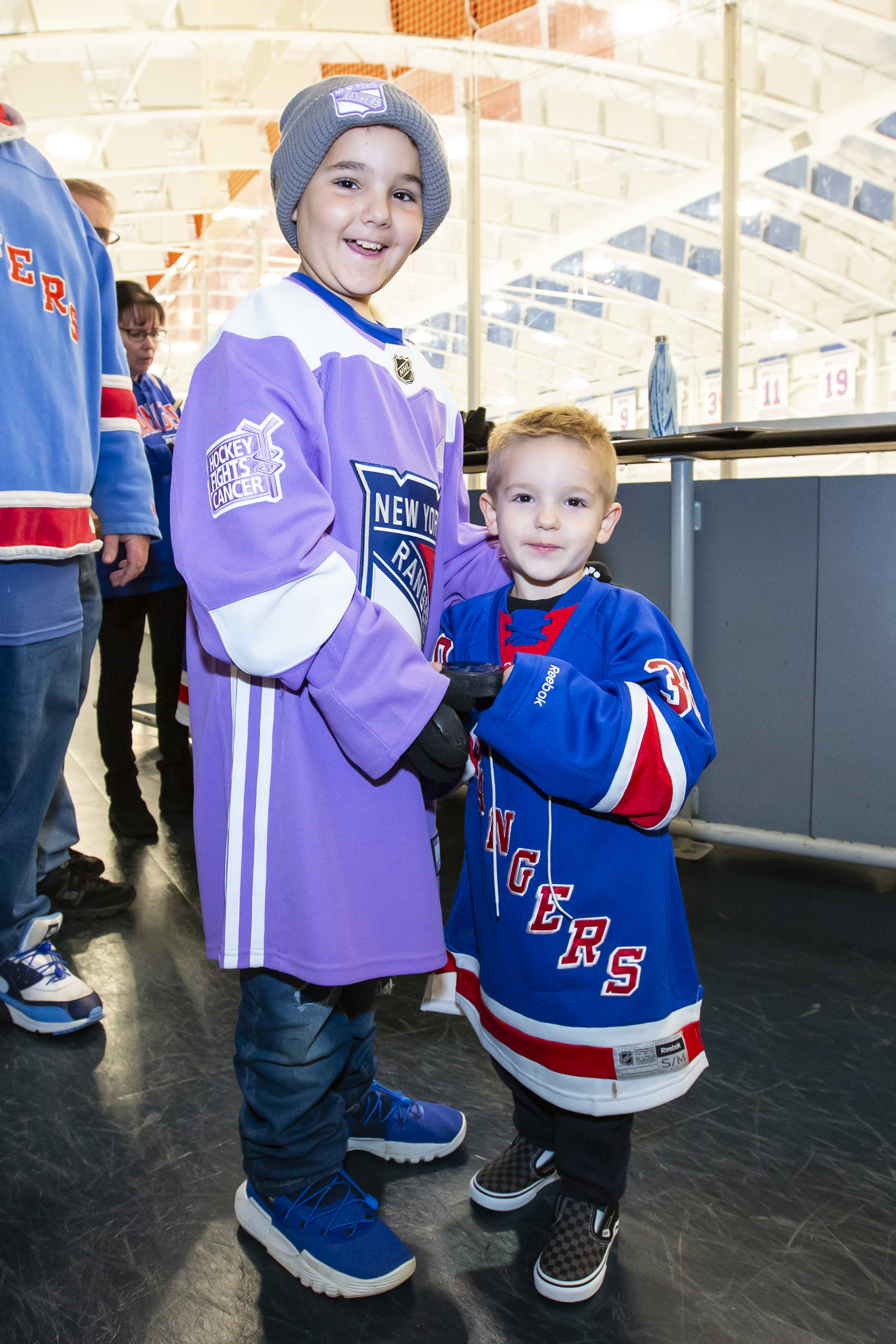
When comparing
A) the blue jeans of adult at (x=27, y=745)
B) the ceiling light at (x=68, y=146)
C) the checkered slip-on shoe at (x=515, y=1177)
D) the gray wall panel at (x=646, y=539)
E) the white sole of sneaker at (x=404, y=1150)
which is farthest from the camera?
the ceiling light at (x=68, y=146)

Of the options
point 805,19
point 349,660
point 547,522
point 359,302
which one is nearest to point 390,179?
point 359,302

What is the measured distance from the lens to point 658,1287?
3.40 feet

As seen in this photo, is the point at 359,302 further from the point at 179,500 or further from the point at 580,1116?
the point at 580,1116

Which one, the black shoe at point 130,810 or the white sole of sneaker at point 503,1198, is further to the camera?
the black shoe at point 130,810

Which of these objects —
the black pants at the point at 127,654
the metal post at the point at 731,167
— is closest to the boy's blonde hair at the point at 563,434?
the black pants at the point at 127,654

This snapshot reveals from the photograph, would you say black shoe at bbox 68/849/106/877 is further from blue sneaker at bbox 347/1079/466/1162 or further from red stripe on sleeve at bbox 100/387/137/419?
blue sneaker at bbox 347/1079/466/1162

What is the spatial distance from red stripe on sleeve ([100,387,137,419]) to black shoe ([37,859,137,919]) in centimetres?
104

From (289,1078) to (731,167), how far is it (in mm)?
3513

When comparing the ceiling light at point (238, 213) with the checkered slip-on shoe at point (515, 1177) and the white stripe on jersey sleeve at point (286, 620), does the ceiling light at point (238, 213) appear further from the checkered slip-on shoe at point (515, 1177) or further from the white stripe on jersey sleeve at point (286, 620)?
the checkered slip-on shoe at point (515, 1177)

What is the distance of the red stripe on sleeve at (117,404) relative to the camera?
1680mm

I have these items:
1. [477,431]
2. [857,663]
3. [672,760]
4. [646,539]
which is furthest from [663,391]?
[672,760]

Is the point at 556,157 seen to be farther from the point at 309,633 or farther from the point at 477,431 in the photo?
the point at 309,633

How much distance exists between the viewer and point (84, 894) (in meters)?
2.15

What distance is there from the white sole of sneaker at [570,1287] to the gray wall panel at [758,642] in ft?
5.07
